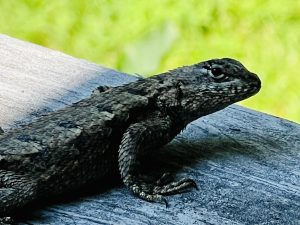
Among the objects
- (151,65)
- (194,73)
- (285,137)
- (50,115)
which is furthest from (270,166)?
(151,65)

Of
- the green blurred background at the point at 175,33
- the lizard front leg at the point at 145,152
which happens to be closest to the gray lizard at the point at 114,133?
the lizard front leg at the point at 145,152

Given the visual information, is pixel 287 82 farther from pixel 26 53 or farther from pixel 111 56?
pixel 26 53

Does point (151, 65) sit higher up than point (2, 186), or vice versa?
point (151, 65)

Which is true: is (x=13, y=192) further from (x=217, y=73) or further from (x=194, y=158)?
(x=217, y=73)

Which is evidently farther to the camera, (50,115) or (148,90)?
(148,90)

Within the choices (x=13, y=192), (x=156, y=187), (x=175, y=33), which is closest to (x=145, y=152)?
(x=156, y=187)

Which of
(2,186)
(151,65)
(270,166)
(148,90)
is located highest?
(151,65)

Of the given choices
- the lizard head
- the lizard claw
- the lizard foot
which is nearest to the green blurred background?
the lizard head
